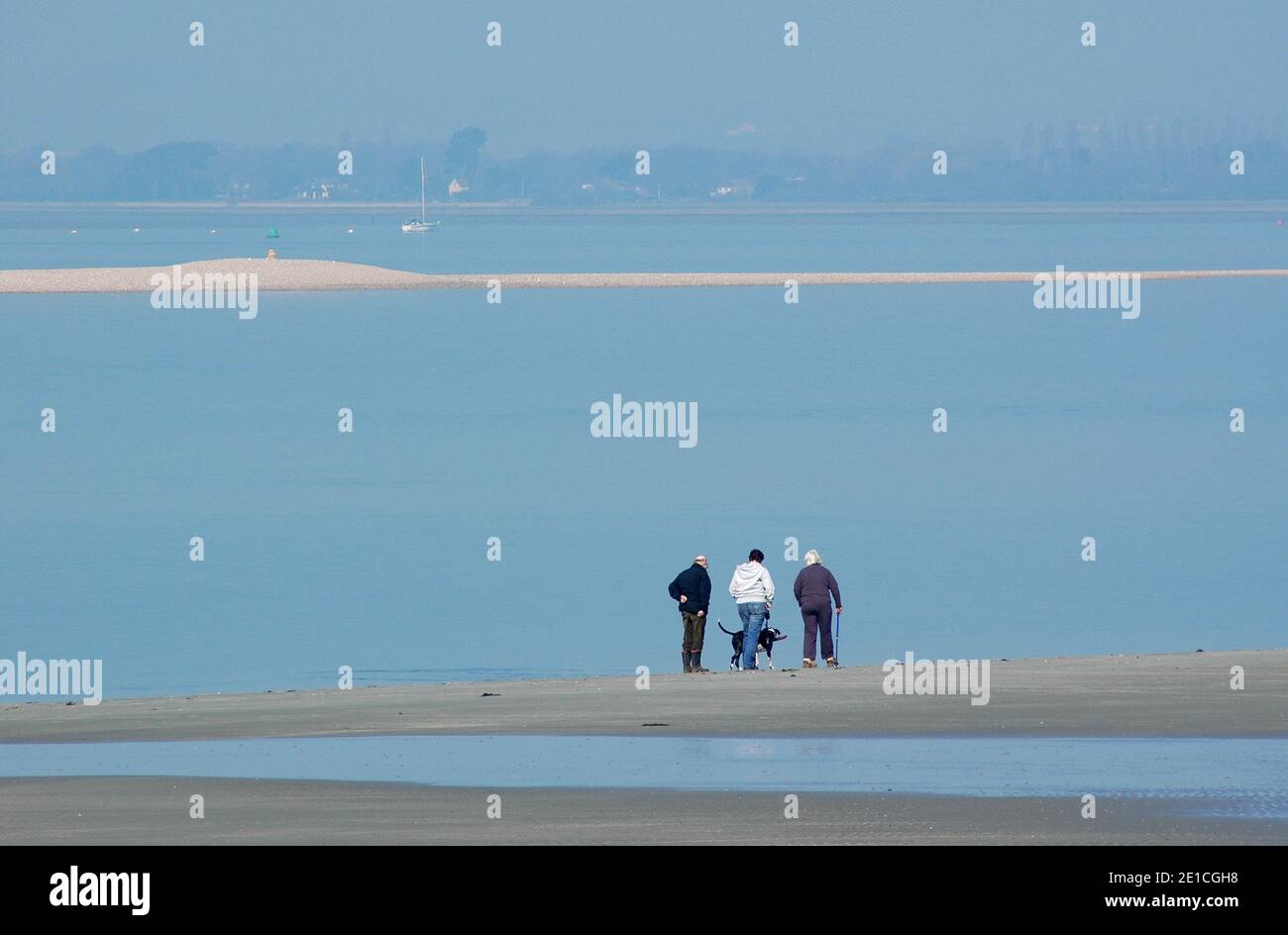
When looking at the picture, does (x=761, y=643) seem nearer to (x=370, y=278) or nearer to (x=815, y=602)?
(x=815, y=602)

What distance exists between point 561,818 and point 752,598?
26.9 ft

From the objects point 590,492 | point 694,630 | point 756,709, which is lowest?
point 756,709

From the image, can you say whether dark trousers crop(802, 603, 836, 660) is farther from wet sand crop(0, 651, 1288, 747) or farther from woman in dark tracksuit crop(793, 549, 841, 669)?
wet sand crop(0, 651, 1288, 747)

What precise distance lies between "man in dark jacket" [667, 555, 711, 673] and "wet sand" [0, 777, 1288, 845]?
7412mm

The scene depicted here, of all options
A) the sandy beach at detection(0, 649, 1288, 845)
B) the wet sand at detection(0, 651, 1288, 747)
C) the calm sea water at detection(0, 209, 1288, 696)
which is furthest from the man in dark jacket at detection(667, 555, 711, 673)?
the calm sea water at detection(0, 209, 1288, 696)

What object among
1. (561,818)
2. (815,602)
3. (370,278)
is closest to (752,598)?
(815,602)

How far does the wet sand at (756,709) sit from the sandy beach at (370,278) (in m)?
101

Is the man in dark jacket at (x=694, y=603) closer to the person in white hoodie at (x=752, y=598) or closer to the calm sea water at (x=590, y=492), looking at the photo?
the person in white hoodie at (x=752, y=598)

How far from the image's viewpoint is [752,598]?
20625 mm

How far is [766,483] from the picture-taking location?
43750 millimetres

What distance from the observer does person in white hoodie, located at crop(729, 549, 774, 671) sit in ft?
67.6

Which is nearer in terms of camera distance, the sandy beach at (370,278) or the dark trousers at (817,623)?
the dark trousers at (817,623)

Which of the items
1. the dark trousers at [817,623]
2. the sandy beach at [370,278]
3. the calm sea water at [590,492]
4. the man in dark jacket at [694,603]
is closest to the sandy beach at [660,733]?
the man in dark jacket at [694,603]

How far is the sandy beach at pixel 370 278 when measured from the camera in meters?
121
